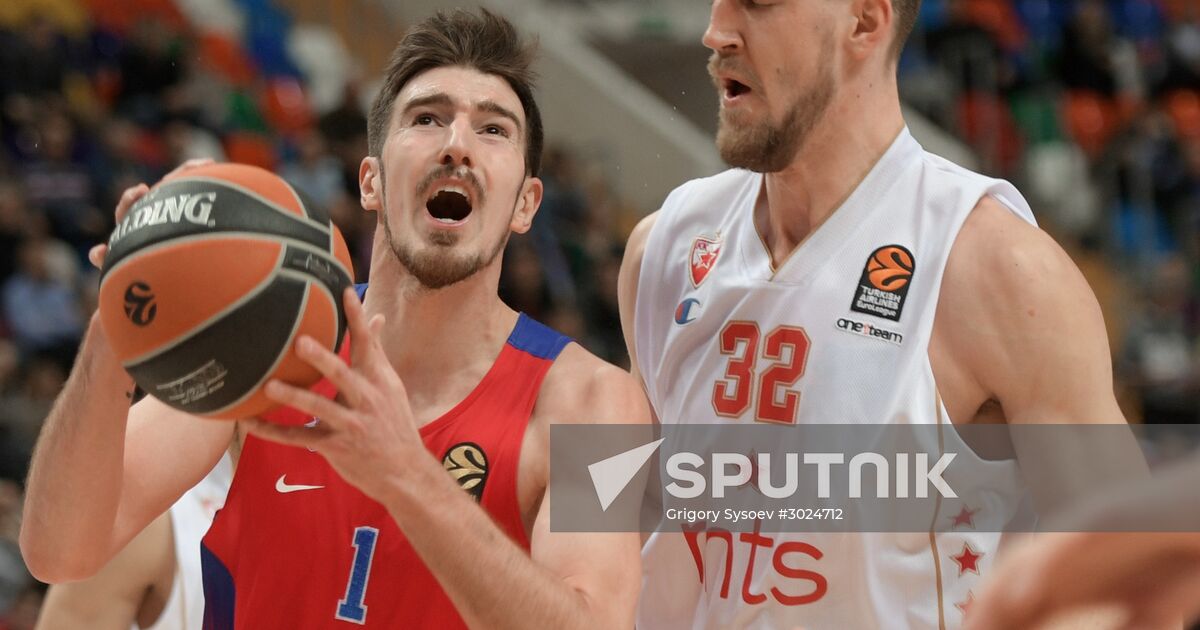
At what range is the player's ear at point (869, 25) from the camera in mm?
3461

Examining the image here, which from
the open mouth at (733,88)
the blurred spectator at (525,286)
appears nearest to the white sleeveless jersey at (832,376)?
the open mouth at (733,88)

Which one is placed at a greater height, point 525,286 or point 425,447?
point 525,286

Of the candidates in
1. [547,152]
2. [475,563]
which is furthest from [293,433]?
[547,152]

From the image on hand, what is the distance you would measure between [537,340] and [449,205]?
38 centimetres

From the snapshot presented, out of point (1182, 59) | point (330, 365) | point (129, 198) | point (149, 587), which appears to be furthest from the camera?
point (1182, 59)

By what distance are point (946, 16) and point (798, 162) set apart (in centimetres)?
915

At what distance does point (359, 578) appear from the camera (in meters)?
3.10

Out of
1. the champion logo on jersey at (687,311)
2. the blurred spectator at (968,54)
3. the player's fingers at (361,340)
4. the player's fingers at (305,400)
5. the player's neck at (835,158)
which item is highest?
the blurred spectator at (968,54)

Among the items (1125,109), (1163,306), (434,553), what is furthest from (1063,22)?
(434,553)

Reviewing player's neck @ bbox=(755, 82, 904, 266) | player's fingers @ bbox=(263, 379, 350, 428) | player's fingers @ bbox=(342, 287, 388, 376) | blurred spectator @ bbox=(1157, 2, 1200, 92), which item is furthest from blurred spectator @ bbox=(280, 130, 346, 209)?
blurred spectator @ bbox=(1157, 2, 1200, 92)

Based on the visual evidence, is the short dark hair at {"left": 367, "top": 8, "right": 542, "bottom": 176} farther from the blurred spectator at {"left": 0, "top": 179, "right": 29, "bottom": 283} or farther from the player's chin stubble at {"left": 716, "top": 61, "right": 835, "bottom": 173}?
the blurred spectator at {"left": 0, "top": 179, "right": 29, "bottom": 283}

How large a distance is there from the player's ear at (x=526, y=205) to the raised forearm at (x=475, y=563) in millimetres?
928

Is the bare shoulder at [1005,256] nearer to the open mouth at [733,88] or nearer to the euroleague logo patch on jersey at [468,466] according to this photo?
the open mouth at [733,88]

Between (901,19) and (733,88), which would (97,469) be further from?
(901,19)
